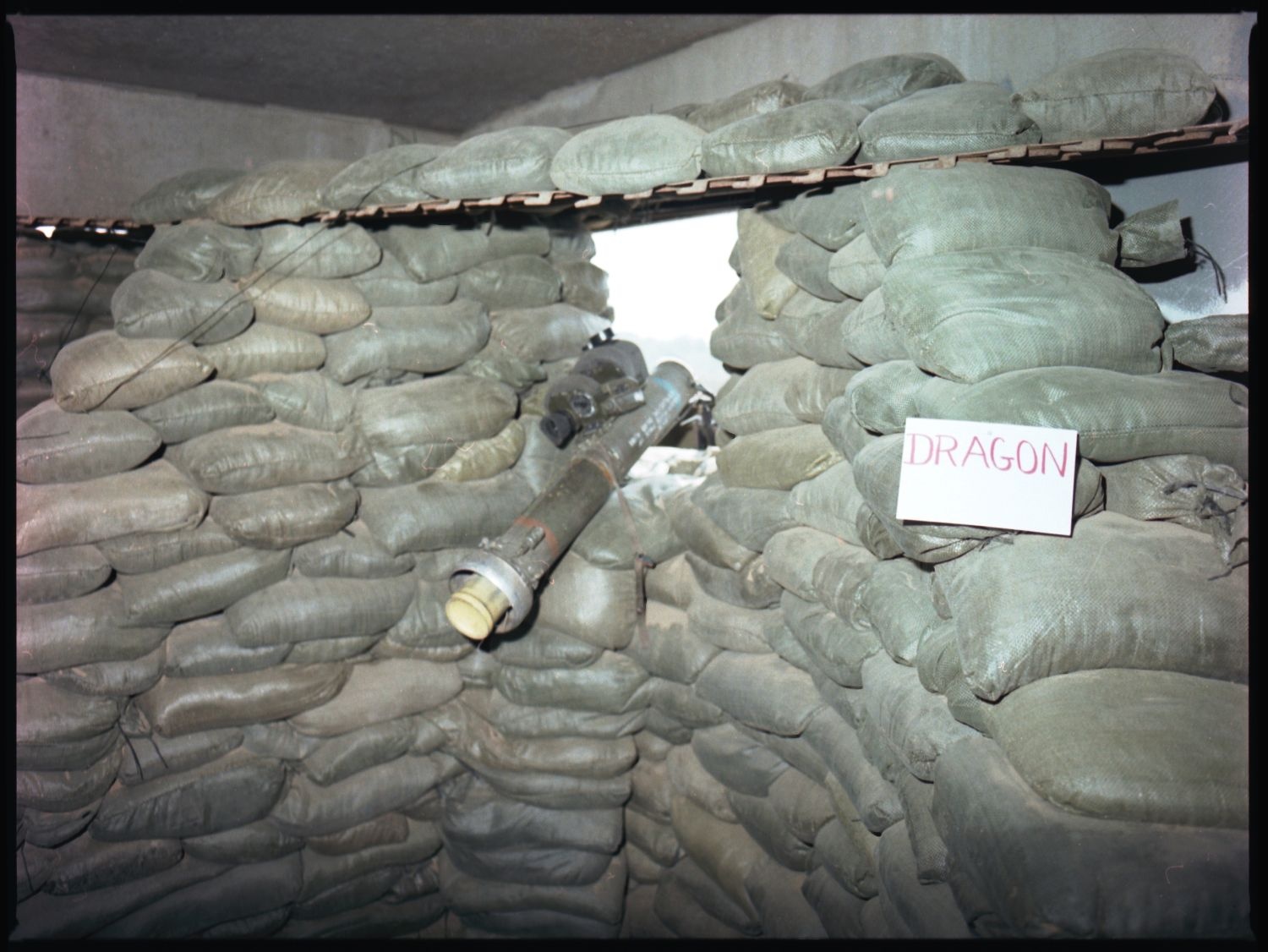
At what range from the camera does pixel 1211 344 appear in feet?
6.77

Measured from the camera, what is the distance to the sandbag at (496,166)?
314 centimetres

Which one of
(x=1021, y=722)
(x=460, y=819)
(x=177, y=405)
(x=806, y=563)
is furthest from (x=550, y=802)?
(x=1021, y=722)

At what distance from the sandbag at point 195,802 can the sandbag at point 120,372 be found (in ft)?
4.74

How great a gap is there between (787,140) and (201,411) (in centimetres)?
233

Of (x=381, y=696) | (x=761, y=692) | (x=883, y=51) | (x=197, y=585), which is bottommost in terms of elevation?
(x=381, y=696)

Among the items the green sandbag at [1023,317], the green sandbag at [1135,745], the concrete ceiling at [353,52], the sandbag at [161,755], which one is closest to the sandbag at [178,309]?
the concrete ceiling at [353,52]

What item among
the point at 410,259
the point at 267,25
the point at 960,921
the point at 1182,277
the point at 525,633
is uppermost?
the point at 267,25

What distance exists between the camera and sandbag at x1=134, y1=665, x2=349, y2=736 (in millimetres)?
3455

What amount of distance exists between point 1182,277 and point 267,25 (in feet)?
12.4

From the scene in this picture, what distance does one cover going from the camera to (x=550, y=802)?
12.7ft

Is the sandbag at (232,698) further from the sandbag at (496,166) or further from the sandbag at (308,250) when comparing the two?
the sandbag at (496,166)

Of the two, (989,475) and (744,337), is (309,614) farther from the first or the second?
(989,475)

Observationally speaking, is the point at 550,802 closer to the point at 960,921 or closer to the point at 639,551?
the point at 639,551

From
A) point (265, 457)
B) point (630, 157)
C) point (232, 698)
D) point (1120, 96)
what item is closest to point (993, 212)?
point (1120, 96)
